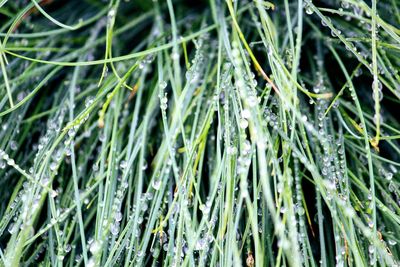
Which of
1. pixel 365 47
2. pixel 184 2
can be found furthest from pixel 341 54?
pixel 184 2

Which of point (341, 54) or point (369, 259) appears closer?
point (369, 259)

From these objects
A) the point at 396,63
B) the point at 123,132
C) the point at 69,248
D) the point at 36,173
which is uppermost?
the point at 396,63

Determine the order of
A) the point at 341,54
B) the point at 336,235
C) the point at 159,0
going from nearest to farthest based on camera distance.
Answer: the point at 336,235, the point at 341,54, the point at 159,0

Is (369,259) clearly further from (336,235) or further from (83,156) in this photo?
(83,156)

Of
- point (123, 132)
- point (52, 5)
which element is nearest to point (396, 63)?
point (123, 132)

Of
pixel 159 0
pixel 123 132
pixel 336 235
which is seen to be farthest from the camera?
pixel 159 0

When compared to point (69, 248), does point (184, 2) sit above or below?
above
